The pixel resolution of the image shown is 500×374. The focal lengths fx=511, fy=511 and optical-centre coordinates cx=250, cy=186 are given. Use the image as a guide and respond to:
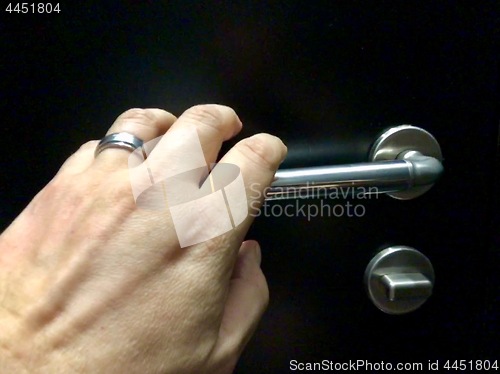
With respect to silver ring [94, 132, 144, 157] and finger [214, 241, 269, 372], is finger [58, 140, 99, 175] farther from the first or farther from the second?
finger [214, 241, 269, 372]

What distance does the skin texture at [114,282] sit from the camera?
299mm

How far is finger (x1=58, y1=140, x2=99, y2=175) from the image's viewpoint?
1.16 ft

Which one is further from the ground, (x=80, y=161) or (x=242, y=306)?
(x=80, y=161)

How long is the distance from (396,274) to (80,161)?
0.27 metres

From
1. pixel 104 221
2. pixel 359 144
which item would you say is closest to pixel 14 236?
pixel 104 221

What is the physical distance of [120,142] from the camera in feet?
1.12

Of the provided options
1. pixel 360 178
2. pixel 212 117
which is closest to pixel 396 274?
pixel 360 178

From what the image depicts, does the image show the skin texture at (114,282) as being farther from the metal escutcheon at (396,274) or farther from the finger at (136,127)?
the metal escutcheon at (396,274)

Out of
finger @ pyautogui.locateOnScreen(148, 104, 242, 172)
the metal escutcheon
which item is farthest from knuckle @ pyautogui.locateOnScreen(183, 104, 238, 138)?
the metal escutcheon

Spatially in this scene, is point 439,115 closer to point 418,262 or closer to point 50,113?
point 418,262

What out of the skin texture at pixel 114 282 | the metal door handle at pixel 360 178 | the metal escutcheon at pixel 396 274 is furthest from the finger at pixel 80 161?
the metal escutcheon at pixel 396 274

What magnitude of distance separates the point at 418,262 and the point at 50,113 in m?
0.33

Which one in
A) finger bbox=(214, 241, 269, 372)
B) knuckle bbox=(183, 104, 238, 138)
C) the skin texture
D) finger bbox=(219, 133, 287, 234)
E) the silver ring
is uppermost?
knuckle bbox=(183, 104, 238, 138)

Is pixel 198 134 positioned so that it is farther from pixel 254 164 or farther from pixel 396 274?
pixel 396 274
